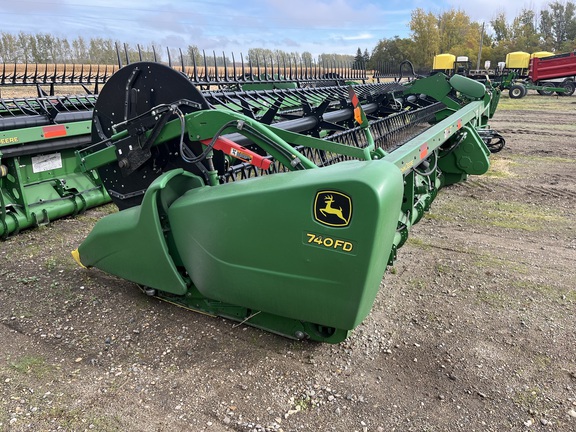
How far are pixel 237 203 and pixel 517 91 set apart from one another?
2370 centimetres

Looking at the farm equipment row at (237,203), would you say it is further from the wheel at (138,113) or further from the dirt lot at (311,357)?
the dirt lot at (311,357)

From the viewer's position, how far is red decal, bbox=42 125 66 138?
15.9 feet

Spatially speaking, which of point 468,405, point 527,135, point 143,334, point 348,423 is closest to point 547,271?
point 468,405

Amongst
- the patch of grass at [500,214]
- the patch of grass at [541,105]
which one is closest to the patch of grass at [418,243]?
the patch of grass at [500,214]

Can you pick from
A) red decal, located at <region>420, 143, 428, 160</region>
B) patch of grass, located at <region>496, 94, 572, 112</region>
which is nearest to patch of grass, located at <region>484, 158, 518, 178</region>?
red decal, located at <region>420, 143, 428, 160</region>

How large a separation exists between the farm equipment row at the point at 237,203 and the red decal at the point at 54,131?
0.11 meters

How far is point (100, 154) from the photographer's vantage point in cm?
329

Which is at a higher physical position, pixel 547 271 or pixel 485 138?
pixel 485 138

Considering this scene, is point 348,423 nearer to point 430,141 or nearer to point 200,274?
point 200,274

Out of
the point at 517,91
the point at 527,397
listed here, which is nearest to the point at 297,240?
the point at 527,397

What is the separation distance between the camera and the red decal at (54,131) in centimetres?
484

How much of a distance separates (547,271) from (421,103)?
191 inches

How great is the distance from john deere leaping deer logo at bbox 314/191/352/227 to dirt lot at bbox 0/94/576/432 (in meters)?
0.96

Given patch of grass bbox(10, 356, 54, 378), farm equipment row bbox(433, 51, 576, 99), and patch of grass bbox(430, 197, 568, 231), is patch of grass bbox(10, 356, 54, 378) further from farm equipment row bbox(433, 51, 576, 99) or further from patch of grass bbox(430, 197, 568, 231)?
farm equipment row bbox(433, 51, 576, 99)
